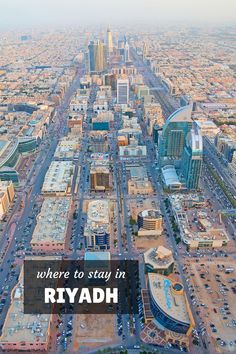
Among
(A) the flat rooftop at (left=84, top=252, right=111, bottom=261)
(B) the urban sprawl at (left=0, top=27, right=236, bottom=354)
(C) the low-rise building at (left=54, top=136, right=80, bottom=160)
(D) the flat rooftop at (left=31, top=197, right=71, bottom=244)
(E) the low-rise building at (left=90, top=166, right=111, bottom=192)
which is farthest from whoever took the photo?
(C) the low-rise building at (left=54, top=136, right=80, bottom=160)

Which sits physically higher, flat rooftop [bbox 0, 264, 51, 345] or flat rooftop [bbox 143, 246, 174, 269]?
flat rooftop [bbox 143, 246, 174, 269]

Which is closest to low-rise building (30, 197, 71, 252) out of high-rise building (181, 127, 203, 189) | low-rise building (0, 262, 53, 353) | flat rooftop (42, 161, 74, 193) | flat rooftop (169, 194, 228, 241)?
flat rooftop (42, 161, 74, 193)

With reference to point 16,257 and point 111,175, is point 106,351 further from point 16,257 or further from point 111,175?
point 111,175

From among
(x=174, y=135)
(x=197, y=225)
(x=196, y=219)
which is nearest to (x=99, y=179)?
(x=174, y=135)

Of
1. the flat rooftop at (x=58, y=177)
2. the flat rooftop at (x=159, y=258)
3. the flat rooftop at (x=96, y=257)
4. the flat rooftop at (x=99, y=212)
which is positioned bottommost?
the flat rooftop at (x=58, y=177)

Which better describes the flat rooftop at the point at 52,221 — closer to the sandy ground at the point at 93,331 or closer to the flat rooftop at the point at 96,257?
the flat rooftop at the point at 96,257

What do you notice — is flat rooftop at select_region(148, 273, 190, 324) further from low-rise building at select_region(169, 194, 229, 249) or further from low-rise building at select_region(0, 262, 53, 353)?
low-rise building at select_region(0, 262, 53, 353)

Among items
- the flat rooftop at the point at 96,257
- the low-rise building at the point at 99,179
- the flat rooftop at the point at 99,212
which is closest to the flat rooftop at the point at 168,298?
the flat rooftop at the point at 96,257

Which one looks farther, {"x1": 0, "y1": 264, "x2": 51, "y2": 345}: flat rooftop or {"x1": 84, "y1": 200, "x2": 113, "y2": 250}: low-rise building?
{"x1": 84, "y1": 200, "x2": 113, "y2": 250}: low-rise building
